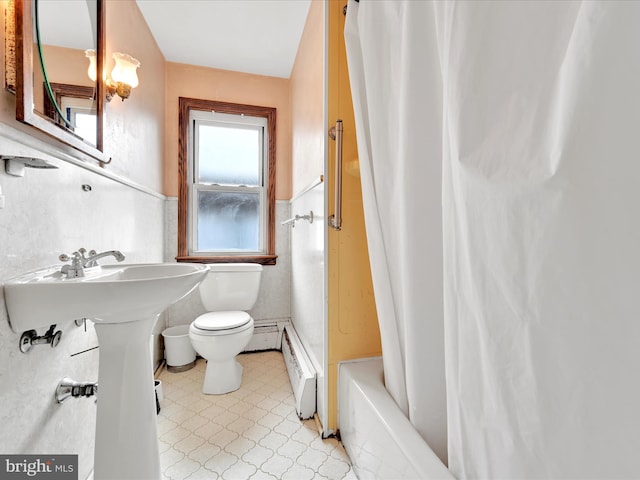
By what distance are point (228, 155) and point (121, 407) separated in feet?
6.65

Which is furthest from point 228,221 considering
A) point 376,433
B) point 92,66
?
point 376,433

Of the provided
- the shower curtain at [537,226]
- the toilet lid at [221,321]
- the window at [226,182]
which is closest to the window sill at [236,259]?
the window at [226,182]

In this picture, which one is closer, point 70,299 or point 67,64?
point 70,299

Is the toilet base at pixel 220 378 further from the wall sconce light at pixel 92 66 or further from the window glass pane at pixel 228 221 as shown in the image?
the wall sconce light at pixel 92 66

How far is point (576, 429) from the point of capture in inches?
16.9

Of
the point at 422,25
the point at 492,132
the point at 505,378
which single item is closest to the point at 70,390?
the point at 505,378

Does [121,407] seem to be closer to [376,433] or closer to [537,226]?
[376,433]

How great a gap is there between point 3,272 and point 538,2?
4.27ft

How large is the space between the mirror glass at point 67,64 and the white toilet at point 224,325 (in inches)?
36.2

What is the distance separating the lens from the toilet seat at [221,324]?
1.57 m

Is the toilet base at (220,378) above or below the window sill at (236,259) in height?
below

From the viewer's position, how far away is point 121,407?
0.83 m

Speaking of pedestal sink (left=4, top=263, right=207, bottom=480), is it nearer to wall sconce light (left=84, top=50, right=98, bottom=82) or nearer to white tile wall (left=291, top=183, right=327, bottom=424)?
Answer: white tile wall (left=291, top=183, right=327, bottom=424)

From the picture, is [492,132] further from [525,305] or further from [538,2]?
[525,305]
